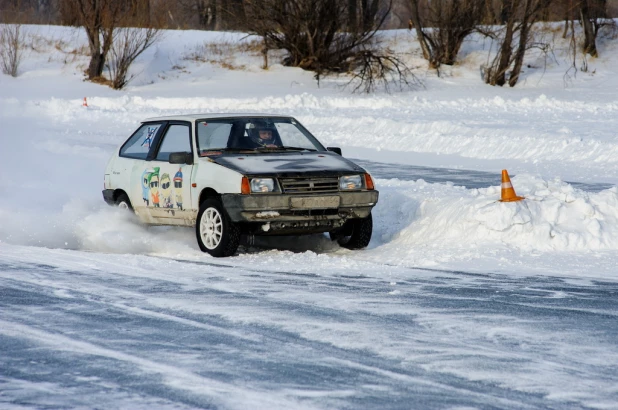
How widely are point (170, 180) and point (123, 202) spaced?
1098 mm

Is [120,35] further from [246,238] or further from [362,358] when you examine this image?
[362,358]

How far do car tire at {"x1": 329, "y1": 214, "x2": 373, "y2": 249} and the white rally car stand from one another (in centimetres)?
1

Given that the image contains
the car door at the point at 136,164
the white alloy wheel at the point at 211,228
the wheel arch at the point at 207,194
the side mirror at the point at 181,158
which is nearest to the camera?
the white alloy wheel at the point at 211,228

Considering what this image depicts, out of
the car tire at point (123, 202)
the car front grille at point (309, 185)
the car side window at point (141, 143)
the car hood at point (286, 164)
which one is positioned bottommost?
the car tire at point (123, 202)

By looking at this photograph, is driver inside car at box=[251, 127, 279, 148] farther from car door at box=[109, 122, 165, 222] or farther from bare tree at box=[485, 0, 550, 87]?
bare tree at box=[485, 0, 550, 87]

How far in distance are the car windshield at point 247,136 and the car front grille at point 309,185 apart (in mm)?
971

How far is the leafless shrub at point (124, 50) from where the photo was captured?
1736 inches

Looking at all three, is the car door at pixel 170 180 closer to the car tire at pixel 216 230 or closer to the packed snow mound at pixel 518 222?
the car tire at pixel 216 230

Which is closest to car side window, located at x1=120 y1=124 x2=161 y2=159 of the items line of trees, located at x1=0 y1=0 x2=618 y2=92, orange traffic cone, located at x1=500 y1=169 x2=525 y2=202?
orange traffic cone, located at x1=500 y1=169 x2=525 y2=202

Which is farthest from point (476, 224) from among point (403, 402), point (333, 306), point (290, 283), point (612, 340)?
point (403, 402)

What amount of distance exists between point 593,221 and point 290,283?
359 centimetres

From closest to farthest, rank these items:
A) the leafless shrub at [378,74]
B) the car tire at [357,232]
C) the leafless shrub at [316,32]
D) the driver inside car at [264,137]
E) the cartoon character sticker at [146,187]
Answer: the car tire at [357,232], the driver inside car at [264,137], the cartoon character sticker at [146,187], the leafless shrub at [378,74], the leafless shrub at [316,32]

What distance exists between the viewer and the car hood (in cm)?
984

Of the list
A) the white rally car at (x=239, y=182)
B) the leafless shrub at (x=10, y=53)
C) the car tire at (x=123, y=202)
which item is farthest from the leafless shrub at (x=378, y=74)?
the white rally car at (x=239, y=182)
